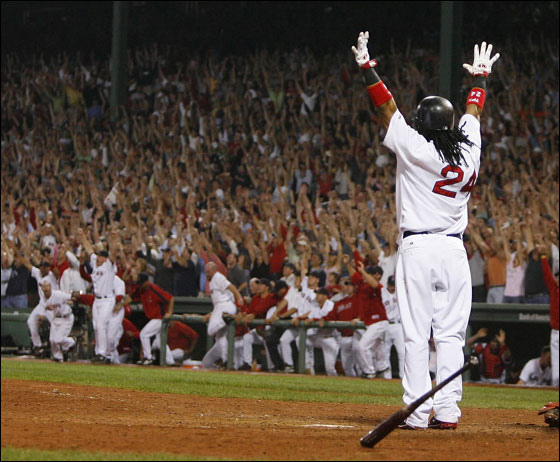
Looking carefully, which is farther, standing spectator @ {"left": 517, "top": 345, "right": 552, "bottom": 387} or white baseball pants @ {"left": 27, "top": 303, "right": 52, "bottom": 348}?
white baseball pants @ {"left": 27, "top": 303, "right": 52, "bottom": 348}

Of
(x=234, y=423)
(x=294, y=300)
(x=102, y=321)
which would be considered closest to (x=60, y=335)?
(x=102, y=321)

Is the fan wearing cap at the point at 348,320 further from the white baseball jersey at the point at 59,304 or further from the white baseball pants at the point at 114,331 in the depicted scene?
the white baseball jersey at the point at 59,304

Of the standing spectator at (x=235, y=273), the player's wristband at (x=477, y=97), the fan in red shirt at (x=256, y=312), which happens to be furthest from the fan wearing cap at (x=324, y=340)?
the player's wristband at (x=477, y=97)

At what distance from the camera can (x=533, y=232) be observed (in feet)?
46.8

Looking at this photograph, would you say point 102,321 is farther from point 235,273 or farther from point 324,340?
point 324,340

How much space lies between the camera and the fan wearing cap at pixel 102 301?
17.0m

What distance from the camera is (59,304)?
17.4 meters

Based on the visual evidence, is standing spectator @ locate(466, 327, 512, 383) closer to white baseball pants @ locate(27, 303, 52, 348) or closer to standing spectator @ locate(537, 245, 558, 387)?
standing spectator @ locate(537, 245, 558, 387)

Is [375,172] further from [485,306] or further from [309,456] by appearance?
[309,456]

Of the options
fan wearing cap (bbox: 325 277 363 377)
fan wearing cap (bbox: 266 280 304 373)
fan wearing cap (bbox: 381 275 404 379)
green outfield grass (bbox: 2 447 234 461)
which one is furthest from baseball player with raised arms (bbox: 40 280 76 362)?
green outfield grass (bbox: 2 447 234 461)

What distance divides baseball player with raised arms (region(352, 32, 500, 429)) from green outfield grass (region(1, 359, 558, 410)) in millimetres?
3676

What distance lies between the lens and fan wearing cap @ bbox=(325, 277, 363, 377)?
1545 centimetres

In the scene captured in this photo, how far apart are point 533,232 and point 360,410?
265 inches

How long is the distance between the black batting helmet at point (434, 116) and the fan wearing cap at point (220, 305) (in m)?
9.95
